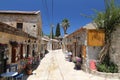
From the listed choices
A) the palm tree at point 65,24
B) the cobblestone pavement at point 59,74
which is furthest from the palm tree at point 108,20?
the palm tree at point 65,24

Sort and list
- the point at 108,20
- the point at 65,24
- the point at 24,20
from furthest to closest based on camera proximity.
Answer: the point at 65,24
the point at 24,20
the point at 108,20

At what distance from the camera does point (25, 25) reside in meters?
21.4

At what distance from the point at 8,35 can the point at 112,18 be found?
8.22m

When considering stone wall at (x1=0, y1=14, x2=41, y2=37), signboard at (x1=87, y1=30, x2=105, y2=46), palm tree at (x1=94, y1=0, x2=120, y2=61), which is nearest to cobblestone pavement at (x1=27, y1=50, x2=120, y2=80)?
palm tree at (x1=94, y1=0, x2=120, y2=61)

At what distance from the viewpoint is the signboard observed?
516 inches

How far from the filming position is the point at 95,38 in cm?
1315

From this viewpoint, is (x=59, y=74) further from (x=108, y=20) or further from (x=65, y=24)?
(x=65, y=24)

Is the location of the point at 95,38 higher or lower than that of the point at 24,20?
lower

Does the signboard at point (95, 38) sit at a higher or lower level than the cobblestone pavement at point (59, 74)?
higher

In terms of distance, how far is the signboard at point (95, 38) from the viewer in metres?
13.1

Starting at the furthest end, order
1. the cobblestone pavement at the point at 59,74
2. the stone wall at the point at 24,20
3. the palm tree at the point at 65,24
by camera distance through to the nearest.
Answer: the palm tree at the point at 65,24 < the stone wall at the point at 24,20 < the cobblestone pavement at the point at 59,74

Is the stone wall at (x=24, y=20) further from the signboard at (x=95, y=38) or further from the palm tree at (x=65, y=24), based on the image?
the palm tree at (x=65, y=24)

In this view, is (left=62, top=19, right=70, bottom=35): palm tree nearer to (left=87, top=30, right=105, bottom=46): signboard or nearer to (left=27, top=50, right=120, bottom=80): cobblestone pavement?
(left=27, top=50, right=120, bottom=80): cobblestone pavement

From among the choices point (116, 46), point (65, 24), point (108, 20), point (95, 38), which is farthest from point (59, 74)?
point (65, 24)
